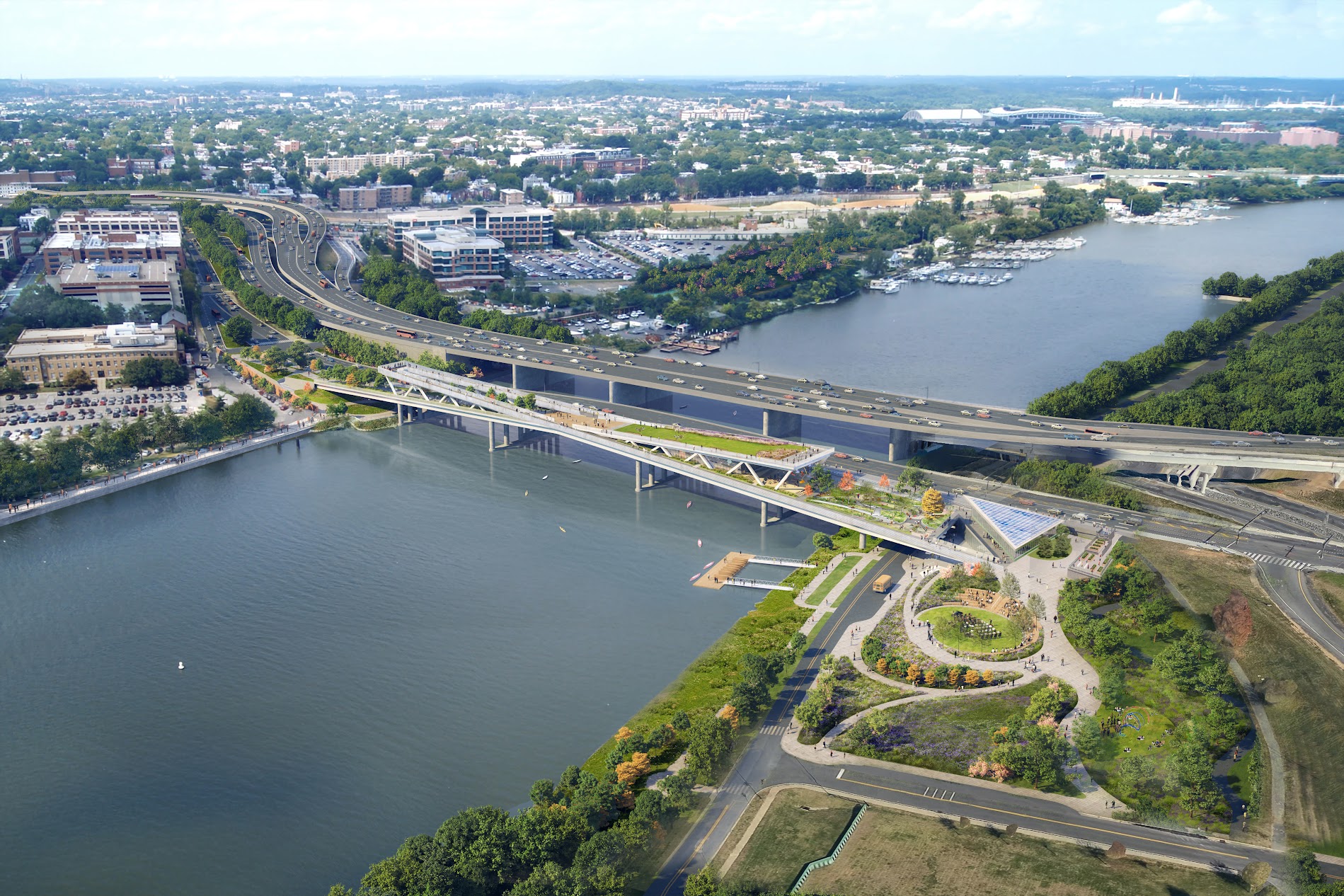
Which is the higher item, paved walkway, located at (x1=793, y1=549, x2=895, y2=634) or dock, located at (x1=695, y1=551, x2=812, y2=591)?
paved walkway, located at (x1=793, y1=549, x2=895, y2=634)

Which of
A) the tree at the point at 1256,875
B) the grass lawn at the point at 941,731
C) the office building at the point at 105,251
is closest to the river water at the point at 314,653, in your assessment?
the grass lawn at the point at 941,731

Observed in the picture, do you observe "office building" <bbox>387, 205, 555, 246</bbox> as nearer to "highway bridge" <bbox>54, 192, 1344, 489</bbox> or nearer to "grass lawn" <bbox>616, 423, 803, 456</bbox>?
"highway bridge" <bbox>54, 192, 1344, 489</bbox>

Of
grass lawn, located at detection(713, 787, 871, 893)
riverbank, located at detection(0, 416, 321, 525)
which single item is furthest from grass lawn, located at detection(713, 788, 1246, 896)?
riverbank, located at detection(0, 416, 321, 525)

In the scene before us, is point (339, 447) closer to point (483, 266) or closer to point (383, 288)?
point (383, 288)

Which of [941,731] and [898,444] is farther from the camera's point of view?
[898,444]

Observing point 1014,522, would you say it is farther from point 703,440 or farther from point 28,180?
point 28,180

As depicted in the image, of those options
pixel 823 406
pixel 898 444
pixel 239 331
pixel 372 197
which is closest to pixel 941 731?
pixel 898 444

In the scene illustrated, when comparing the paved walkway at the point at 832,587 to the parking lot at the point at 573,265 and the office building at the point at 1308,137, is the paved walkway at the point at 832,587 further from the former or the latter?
the office building at the point at 1308,137
